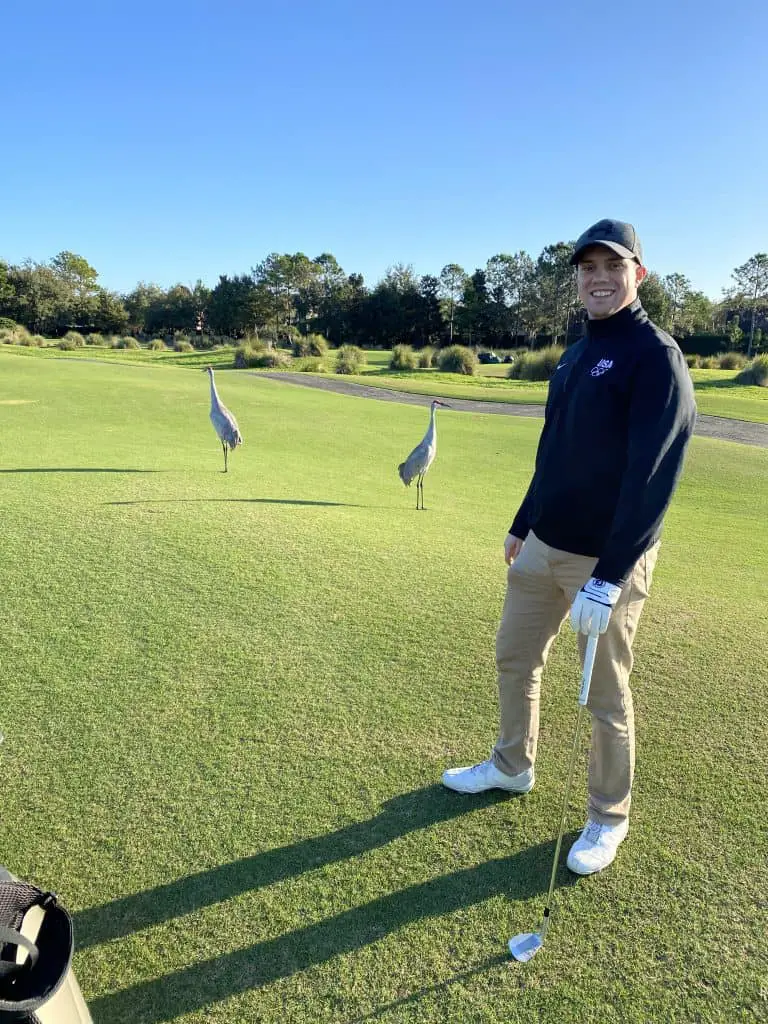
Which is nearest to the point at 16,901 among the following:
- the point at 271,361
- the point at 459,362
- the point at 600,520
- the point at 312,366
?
the point at 600,520

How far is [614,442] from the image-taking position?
2.42 m

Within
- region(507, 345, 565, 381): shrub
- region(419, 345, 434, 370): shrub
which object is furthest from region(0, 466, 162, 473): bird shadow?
region(419, 345, 434, 370): shrub

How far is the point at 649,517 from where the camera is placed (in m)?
2.24

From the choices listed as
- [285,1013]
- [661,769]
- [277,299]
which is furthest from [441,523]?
[277,299]

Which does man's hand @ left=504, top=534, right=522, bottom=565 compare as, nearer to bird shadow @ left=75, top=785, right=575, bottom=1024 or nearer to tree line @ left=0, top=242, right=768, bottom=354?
bird shadow @ left=75, top=785, right=575, bottom=1024

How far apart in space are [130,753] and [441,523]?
498cm

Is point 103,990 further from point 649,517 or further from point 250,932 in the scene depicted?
point 649,517

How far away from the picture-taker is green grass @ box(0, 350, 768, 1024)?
2.04 meters

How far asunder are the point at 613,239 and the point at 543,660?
182cm

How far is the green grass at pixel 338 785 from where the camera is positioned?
2039 mm

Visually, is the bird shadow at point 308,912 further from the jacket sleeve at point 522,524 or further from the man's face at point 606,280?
the man's face at point 606,280

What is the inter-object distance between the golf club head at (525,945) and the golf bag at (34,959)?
1.35 meters

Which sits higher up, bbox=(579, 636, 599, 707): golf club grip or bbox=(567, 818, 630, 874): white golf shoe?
bbox=(579, 636, 599, 707): golf club grip

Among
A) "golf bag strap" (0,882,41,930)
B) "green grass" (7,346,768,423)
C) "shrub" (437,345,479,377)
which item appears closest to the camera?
"golf bag strap" (0,882,41,930)
